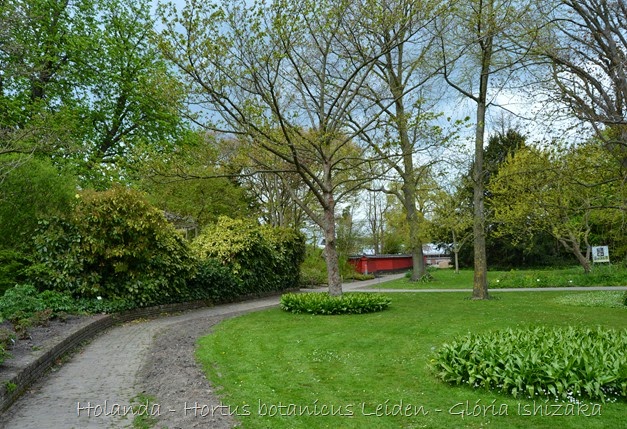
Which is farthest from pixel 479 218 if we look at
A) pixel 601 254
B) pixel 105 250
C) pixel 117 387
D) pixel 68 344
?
pixel 601 254

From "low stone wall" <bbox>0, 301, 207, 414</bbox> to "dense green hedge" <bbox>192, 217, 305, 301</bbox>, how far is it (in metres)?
1.59

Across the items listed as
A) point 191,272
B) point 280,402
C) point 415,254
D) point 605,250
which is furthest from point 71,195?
point 605,250

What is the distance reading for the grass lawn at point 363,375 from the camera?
4.58 metres

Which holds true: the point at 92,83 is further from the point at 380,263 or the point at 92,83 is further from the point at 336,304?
the point at 380,263

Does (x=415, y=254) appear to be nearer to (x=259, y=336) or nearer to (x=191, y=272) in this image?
(x=191, y=272)

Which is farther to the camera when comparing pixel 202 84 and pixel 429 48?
pixel 429 48

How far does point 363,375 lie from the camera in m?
6.16

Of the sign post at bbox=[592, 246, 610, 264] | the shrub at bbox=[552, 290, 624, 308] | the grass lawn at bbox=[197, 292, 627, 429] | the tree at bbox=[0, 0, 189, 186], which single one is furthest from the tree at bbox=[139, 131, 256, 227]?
the sign post at bbox=[592, 246, 610, 264]

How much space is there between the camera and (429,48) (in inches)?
537

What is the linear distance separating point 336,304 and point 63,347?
21.4 feet

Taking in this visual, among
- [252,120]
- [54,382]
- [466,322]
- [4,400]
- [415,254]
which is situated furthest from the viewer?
[415,254]

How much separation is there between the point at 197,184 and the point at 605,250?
774 inches

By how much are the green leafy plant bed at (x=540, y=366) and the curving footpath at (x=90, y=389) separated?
11.1ft

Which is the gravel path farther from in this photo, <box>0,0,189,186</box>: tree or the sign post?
the sign post
